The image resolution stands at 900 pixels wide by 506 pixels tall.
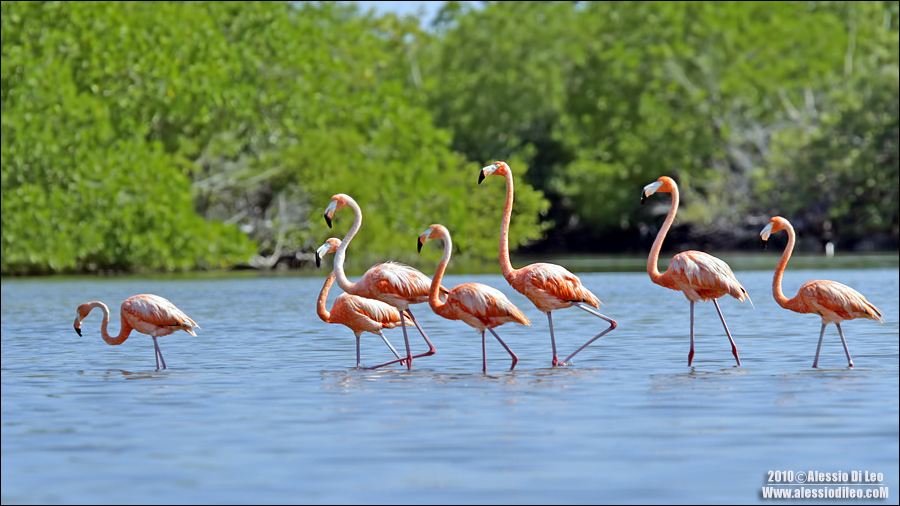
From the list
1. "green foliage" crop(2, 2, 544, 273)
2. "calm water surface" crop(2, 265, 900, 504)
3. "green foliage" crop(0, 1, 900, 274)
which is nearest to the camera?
"calm water surface" crop(2, 265, 900, 504)

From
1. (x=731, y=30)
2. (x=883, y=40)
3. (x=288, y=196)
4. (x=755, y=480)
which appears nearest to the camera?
(x=755, y=480)

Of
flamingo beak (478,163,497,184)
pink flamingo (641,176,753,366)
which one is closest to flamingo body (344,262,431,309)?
flamingo beak (478,163,497,184)

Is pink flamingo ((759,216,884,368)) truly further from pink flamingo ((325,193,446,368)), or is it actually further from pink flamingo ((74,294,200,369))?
pink flamingo ((74,294,200,369))

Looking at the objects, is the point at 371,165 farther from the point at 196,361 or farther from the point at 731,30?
the point at 196,361

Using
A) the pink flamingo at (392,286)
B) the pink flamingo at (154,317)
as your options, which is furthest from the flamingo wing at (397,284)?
the pink flamingo at (154,317)

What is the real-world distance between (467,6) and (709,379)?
68862 mm

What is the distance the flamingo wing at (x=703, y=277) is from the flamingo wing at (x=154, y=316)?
14.7 feet

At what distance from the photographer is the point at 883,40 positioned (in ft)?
200

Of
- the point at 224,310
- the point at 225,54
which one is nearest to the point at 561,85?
the point at 225,54

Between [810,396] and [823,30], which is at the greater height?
[823,30]

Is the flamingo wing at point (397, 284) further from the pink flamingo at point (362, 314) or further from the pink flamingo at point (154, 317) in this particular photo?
the pink flamingo at point (154, 317)

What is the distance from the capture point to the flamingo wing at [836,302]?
13.4m

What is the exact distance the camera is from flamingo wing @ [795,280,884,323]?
13.4 m

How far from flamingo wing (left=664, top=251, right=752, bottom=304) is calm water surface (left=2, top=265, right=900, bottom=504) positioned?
0.68 meters
